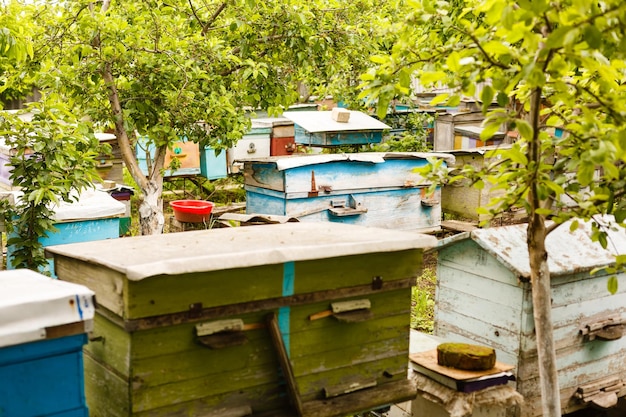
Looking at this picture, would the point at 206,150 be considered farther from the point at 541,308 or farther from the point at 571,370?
the point at 541,308

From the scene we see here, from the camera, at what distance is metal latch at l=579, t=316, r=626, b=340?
455cm

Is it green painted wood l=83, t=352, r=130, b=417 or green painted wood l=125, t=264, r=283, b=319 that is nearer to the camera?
green painted wood l=125, t=264, r=283, b=319

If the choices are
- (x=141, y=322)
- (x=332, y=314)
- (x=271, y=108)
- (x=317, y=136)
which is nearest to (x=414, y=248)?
(x=332, y=314)

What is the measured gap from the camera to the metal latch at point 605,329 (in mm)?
4555

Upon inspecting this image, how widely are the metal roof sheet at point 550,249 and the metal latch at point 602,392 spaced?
860mm

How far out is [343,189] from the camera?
816cm

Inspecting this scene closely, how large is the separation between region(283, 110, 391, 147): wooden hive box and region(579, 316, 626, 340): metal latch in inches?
218

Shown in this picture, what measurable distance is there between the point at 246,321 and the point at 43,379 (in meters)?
0.85

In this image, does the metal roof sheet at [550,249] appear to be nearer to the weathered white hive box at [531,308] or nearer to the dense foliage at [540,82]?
the weathered white hive box at [531,308]

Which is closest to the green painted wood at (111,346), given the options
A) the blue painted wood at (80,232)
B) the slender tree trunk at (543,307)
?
the slender tree trunk at (543,307)

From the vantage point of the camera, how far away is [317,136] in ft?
32.6

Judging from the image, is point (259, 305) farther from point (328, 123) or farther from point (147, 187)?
point (328, 123)

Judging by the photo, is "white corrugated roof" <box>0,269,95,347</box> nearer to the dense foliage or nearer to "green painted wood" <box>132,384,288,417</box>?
"green painted wood" <box>132,384,288,417</box>

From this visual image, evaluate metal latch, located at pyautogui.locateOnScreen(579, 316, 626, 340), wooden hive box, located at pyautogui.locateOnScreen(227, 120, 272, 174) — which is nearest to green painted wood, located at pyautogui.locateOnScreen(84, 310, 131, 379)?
metal latch, located at pyautogui.locateOnScreen(579, 316, 626, 340)
